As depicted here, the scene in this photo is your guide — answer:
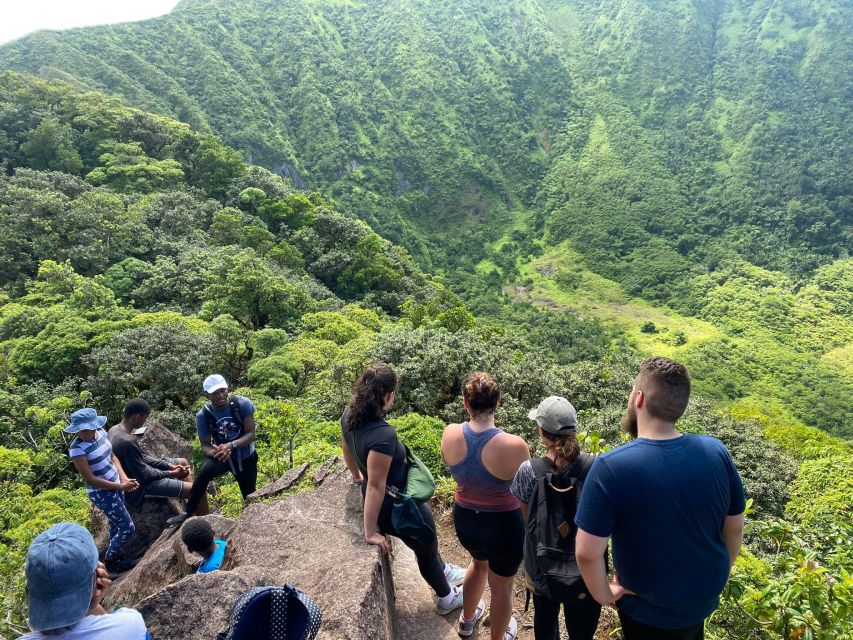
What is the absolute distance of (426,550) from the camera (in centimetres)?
347

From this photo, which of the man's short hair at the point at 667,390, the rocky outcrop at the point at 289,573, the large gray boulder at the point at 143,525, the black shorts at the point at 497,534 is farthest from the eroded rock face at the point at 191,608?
the large gray boulder at the point at 143,525

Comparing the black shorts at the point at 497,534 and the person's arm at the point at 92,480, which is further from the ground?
the black shorts at the point at 497,534

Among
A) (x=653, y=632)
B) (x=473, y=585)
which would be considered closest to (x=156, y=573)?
(x=473, y=585)

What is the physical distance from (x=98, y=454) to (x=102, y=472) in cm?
19

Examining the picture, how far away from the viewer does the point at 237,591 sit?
2.86 m

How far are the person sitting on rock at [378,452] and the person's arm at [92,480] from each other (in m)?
2.50

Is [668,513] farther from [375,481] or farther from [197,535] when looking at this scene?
[197,535]

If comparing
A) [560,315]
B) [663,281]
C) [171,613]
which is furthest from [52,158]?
[663,281]

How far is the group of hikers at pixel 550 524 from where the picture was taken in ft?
6.63

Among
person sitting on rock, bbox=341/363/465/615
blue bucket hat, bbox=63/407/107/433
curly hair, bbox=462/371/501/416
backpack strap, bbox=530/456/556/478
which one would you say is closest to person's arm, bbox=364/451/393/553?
person sitting on rock, bbox=341/363/465/615

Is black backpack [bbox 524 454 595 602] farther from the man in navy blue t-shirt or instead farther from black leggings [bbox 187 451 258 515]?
black leggings [bbox 187 451 258 515]

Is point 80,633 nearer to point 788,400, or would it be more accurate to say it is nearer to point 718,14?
point 788,400

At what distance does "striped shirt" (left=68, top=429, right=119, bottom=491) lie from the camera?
4.39 meters

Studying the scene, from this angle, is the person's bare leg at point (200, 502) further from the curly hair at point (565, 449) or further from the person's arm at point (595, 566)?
the person's arm at point (595, 566)
